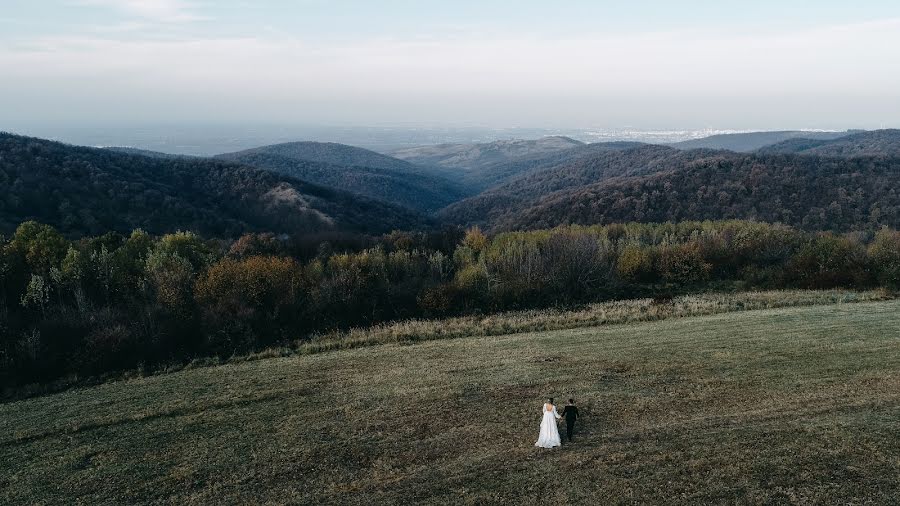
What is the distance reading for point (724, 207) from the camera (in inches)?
4636

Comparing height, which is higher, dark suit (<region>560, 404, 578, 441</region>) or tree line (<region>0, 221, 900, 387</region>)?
dark suit (<region>560, 404, 578, 441</region>)

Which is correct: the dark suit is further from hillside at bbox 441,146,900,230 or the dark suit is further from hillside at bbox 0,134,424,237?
hillside at bbox 441,146,900,230

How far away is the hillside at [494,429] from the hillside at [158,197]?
6172cm

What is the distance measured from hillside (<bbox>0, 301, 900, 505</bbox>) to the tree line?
1149cm

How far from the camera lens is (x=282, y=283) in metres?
50.0

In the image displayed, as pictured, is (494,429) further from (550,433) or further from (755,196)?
(755,196)

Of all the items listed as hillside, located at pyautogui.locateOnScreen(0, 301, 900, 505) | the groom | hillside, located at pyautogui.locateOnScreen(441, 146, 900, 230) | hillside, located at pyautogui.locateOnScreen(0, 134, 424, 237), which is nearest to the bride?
hillside, located at pyautogui.locateOnScreen(0, 301, 900, 505)

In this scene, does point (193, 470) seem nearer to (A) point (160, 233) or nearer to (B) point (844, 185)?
(A) point (160, 233)

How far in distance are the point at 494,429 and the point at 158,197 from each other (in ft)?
332

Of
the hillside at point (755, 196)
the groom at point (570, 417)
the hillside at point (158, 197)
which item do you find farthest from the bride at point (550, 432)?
the hillside at point (755, 196)

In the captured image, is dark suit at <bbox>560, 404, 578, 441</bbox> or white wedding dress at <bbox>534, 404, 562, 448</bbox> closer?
white wedding dress at <bbox>534, 404, 562, 448</bbox>

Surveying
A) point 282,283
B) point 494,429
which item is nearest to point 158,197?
point 282,283

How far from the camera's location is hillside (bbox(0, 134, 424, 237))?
83250mm

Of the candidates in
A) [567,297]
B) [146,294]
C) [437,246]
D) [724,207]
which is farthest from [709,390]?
[724,207]
